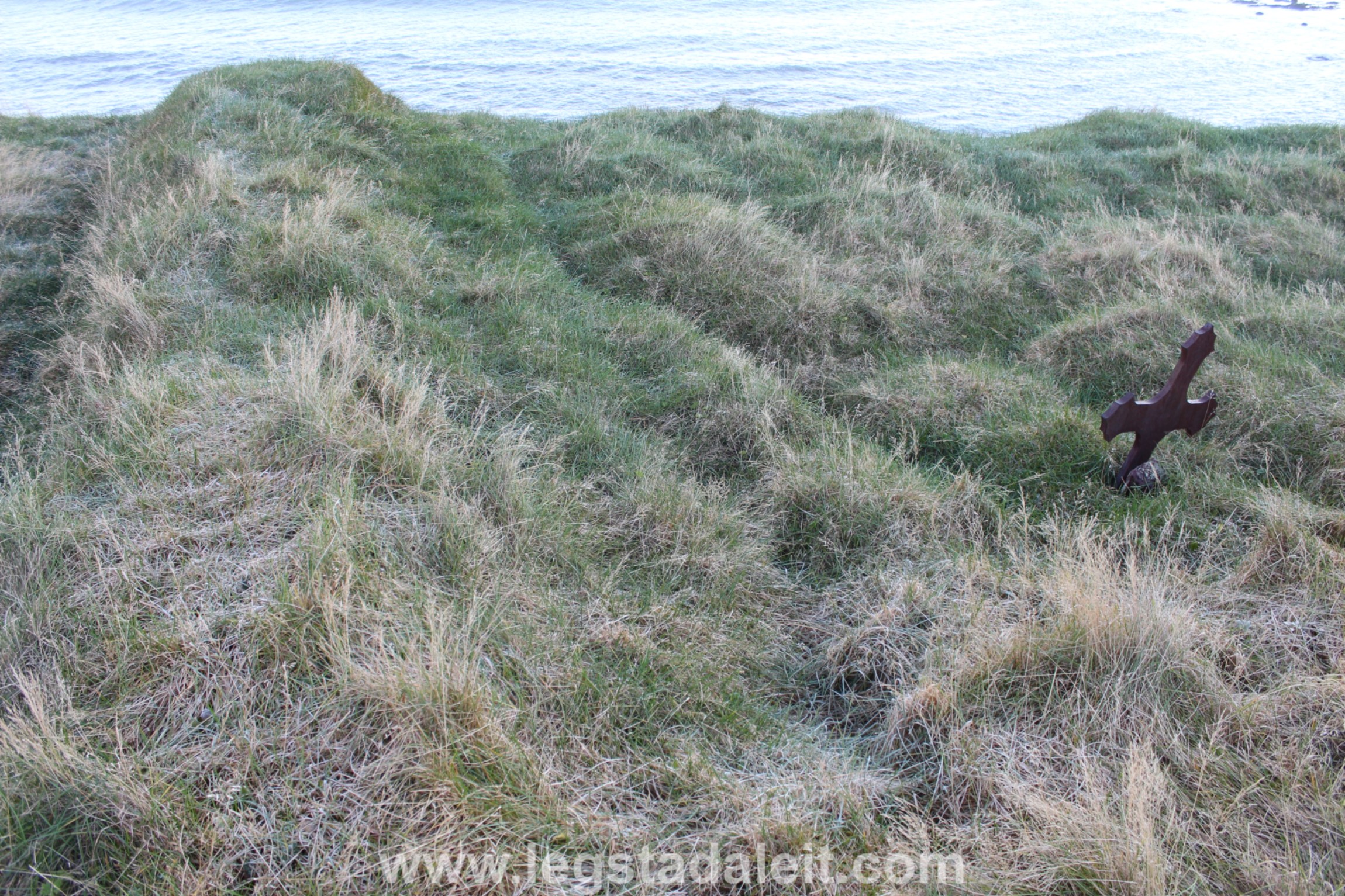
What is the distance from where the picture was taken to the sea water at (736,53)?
2084cm

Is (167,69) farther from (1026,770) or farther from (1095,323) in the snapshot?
(1026,770)

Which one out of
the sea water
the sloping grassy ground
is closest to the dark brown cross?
the sloping grassy ground

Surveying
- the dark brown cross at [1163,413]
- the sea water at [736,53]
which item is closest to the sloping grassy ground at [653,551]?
the dark brown cross at [1163,413]

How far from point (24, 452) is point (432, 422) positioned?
240 cm

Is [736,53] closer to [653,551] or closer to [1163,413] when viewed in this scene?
[1163,413]

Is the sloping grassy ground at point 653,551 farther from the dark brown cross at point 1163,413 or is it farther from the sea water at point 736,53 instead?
the sea water at point 736,53

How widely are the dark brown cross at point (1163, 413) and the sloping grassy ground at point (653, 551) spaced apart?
272 millimetres

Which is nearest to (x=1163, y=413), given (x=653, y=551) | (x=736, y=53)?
(x=653, y=551)

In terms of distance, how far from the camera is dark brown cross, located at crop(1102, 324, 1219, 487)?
4520 mm

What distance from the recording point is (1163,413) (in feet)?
15.3

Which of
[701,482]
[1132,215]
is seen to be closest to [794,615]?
[701,482]

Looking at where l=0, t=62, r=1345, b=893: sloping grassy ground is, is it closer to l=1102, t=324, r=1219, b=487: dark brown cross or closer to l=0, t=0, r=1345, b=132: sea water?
l=1102, t=324, r=1219, b=487: dark brown cross

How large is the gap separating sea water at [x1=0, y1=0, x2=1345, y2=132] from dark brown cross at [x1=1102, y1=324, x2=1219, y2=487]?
14.3 meters

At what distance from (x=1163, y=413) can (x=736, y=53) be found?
27880mm
